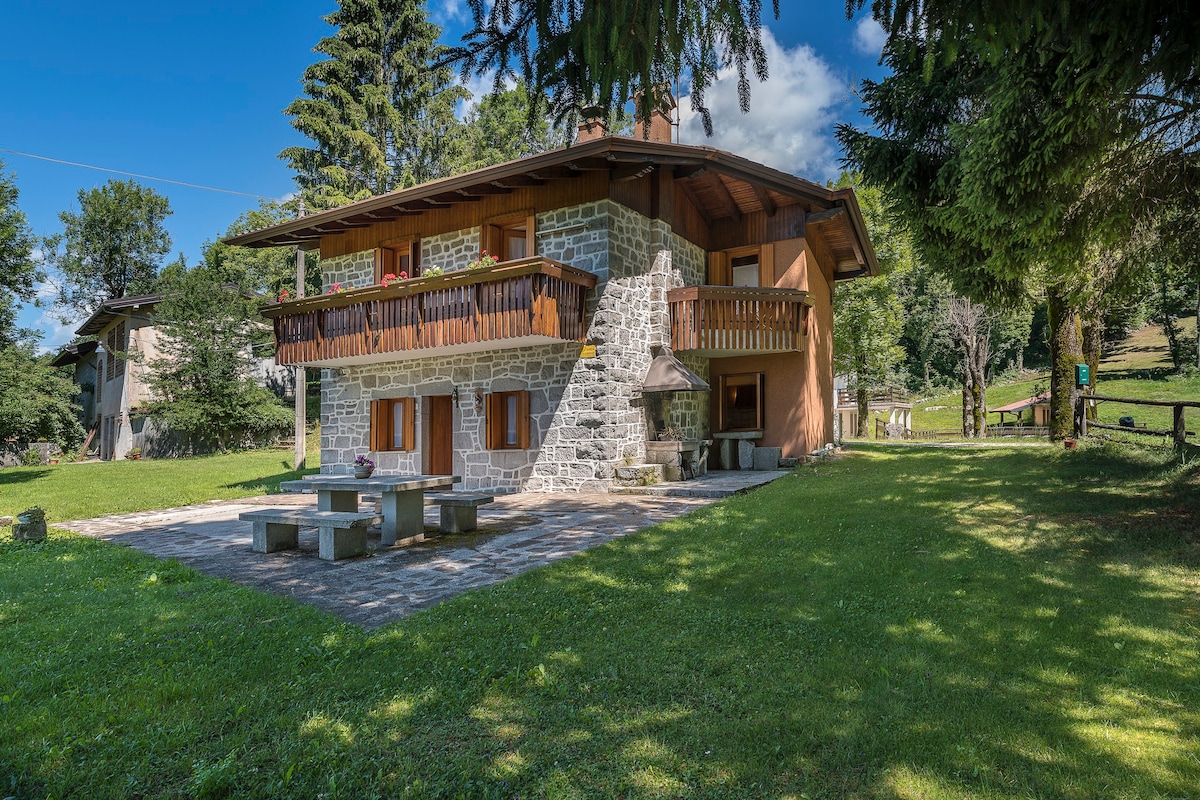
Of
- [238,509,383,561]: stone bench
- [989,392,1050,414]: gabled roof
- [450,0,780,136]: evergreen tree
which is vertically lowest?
[238,509,383,561]: stone bench

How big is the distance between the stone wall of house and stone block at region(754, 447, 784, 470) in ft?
5.09

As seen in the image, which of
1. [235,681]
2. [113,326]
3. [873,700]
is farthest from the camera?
[113,326]

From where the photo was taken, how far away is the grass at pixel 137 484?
10703mm

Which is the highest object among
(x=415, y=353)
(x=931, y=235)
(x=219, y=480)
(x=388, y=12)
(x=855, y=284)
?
(x=388, y=12)

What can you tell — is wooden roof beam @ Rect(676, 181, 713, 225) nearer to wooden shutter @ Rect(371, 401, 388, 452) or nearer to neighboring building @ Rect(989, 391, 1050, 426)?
wooden shutter @ Rect(371, 401, 388, 452)

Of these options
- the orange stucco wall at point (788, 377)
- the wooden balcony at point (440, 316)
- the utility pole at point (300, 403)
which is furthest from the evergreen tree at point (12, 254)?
the orange stucco wall at point (788, 377)

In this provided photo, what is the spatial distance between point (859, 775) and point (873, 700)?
603 mm


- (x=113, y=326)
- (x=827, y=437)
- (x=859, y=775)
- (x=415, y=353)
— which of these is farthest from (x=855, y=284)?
(x=113, y=326)

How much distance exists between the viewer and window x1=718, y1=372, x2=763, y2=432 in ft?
44.9

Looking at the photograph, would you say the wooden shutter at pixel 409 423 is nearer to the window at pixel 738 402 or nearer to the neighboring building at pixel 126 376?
the window at pixel 738 402

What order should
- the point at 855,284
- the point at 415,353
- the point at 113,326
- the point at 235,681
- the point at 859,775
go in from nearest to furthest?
the point at 859,775 → the point at 235,681 → the point at 415,353 → the point at 855,284 → the point at 113,326

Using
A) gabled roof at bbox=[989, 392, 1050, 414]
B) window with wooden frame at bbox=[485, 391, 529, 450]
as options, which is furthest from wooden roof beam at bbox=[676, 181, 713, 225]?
gabled roof at bbox=[989, 392, 1050, 414]

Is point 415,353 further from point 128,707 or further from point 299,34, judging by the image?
point 299,34

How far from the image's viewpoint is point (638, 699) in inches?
113
